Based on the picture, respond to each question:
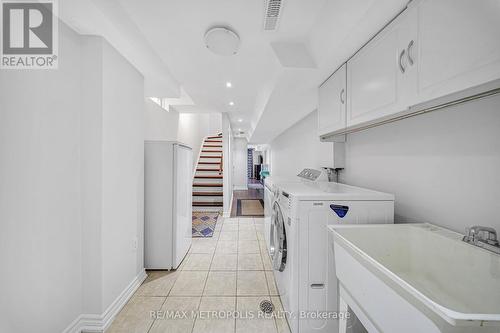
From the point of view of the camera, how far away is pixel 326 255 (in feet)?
4.62

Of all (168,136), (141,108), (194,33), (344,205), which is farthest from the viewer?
(168,136)

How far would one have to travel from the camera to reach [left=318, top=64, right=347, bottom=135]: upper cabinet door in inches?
66.7

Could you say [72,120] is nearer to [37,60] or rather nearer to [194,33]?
[37,60]

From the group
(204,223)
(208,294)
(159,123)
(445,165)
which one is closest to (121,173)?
(208,294)

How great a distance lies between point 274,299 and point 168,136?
3153 mm

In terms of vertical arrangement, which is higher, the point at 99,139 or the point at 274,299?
the point at 99,139

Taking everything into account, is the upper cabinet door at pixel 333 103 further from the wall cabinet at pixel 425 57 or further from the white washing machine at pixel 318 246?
the white washing machine at pixel 318 246

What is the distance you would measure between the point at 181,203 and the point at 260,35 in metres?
2.01

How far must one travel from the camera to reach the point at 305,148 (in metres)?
3.66

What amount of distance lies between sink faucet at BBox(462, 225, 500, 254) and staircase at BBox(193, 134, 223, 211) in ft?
14.7

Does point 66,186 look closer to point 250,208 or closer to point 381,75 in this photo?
point 381,75

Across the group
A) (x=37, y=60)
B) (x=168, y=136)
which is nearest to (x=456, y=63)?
(x=37, y=60)

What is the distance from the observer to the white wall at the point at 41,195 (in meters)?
1.04

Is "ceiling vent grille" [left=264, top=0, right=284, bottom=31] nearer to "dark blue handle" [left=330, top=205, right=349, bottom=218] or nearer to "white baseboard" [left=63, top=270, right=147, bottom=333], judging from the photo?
"dark blue handle" [left=330, top=205, right=349, bottom=218]
